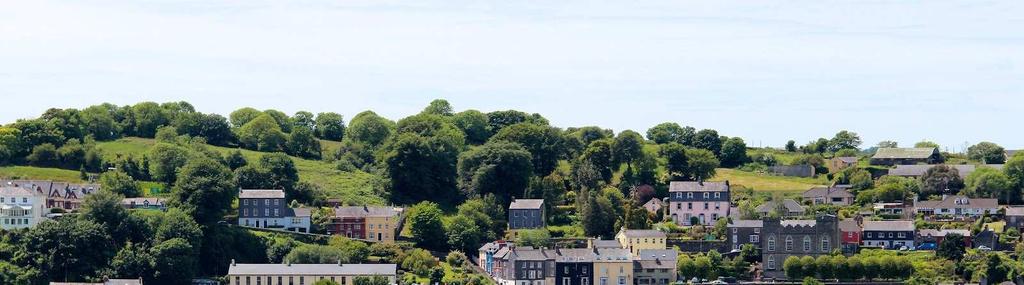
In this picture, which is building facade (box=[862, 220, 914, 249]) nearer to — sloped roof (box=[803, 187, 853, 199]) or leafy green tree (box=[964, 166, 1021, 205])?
sloped roof (box=[803, 187, 853, 199])

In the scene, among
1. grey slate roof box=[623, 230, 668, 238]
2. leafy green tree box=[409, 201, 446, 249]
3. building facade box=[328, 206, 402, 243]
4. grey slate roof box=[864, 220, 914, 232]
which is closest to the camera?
grey slate roof box=[623, 230, 668, 238]

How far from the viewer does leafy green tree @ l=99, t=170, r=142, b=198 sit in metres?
112

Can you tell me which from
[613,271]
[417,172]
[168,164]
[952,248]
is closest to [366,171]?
[417,172]

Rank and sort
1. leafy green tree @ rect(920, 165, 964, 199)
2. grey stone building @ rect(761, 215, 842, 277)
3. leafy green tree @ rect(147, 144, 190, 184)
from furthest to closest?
leafy green tree @ rect(920, 165, 964, 199)
leafy green tree @ rect(147, 144, 190, 184)
grey stone building @ rect(761, 215, 842, 277)

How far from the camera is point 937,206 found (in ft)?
390

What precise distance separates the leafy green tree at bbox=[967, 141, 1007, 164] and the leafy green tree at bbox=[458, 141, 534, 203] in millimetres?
36493

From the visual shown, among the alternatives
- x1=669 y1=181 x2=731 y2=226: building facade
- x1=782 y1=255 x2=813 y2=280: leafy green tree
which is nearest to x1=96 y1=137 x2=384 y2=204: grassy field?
x1=669 y1=181 x2=731 y2=226: building facade

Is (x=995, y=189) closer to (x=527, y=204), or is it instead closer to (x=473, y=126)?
(x=527, y=204)

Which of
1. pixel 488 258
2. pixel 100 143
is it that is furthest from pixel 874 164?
pixel 100 143

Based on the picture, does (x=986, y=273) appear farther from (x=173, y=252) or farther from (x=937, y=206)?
(x=173, y=252)

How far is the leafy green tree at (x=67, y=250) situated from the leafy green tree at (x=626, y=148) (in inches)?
1478

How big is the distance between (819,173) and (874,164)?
5307mm

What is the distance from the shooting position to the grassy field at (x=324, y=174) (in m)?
119

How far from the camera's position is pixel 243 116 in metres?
142
